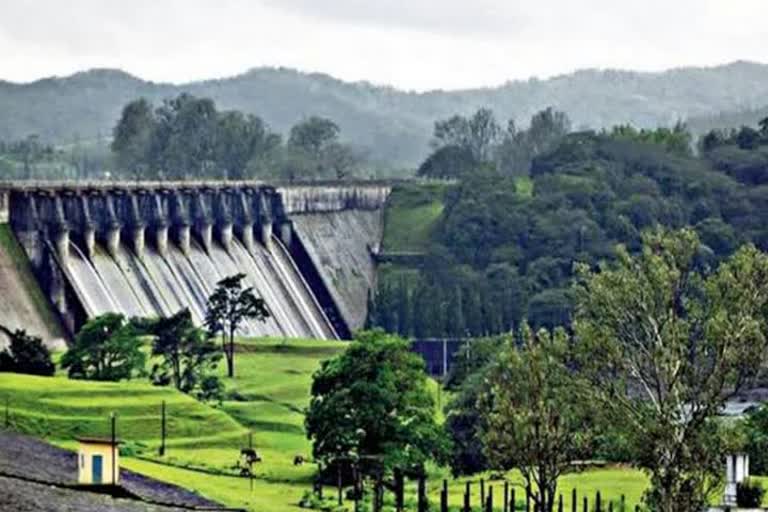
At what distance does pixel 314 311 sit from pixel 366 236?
1099 inches

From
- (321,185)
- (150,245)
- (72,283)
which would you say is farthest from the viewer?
(321,185)

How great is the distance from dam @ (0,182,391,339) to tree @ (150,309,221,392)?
8.90 meters

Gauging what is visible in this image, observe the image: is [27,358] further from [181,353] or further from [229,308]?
[229,308]

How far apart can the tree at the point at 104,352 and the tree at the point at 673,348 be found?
45.3 m

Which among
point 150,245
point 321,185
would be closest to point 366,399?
point 150,245

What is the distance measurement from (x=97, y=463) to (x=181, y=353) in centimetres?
6417

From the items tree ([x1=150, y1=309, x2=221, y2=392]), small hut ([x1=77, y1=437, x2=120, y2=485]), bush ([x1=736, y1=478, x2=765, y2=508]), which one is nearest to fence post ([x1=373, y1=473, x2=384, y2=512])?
bush ([x1=736, y1=478, x2=765, y2=508])

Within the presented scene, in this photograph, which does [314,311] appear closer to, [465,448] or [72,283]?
[72,283]

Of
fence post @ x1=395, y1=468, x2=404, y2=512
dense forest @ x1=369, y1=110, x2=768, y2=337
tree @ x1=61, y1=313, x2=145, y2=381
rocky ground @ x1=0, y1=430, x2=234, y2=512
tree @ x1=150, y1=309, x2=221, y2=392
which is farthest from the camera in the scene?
dense forest @ x1=369, y1=110, x2=768, y2=337

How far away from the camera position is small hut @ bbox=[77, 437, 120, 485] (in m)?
58.2

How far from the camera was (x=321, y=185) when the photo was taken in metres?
191

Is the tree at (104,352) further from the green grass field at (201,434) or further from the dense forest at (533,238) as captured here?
the dense forest at (533,238)

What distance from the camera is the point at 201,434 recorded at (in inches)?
4208

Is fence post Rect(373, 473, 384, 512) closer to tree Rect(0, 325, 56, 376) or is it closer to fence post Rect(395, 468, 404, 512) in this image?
fence post Rect(395, 468, 404, 512)
